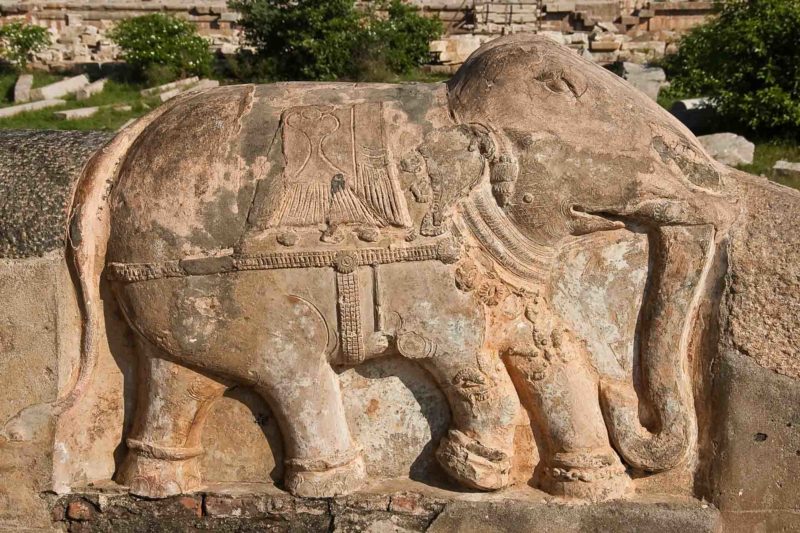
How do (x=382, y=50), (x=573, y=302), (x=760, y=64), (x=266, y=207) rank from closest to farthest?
(x=266, y=207), (x=573, y=302), (x=760, y=64), (x=382, y=50)

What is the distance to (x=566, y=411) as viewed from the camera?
A: 3.27m

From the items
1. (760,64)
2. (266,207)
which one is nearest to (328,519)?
(266,207)

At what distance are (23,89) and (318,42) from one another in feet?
16.4

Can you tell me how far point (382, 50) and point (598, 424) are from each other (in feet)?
37.0

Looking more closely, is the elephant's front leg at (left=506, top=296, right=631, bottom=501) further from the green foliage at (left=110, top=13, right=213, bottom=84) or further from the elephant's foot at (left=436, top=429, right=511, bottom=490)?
the green foliage at (left=110, top=13, right=213, bottom=84)

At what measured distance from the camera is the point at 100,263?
332 cm

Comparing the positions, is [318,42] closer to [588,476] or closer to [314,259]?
[314,259]

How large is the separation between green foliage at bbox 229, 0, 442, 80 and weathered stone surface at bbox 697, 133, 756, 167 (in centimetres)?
603

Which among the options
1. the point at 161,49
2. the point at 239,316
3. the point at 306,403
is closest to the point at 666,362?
the point at 306,403

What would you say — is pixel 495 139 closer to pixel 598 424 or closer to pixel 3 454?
pixel 598 424

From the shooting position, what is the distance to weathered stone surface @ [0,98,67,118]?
12684mm

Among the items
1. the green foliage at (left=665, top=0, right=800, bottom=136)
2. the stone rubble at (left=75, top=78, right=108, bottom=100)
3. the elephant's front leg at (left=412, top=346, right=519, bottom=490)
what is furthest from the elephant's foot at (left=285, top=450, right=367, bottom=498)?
the stone rubble at (left=75, top=78, right=108, bottom=100)

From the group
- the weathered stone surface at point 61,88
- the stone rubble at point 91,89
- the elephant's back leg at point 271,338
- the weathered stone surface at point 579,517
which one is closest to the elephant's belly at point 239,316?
the elephant's back leg at point 271,338

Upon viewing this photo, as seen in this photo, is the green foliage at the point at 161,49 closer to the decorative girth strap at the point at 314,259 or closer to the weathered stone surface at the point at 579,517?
the decorative girth strap at the point at 314,259
